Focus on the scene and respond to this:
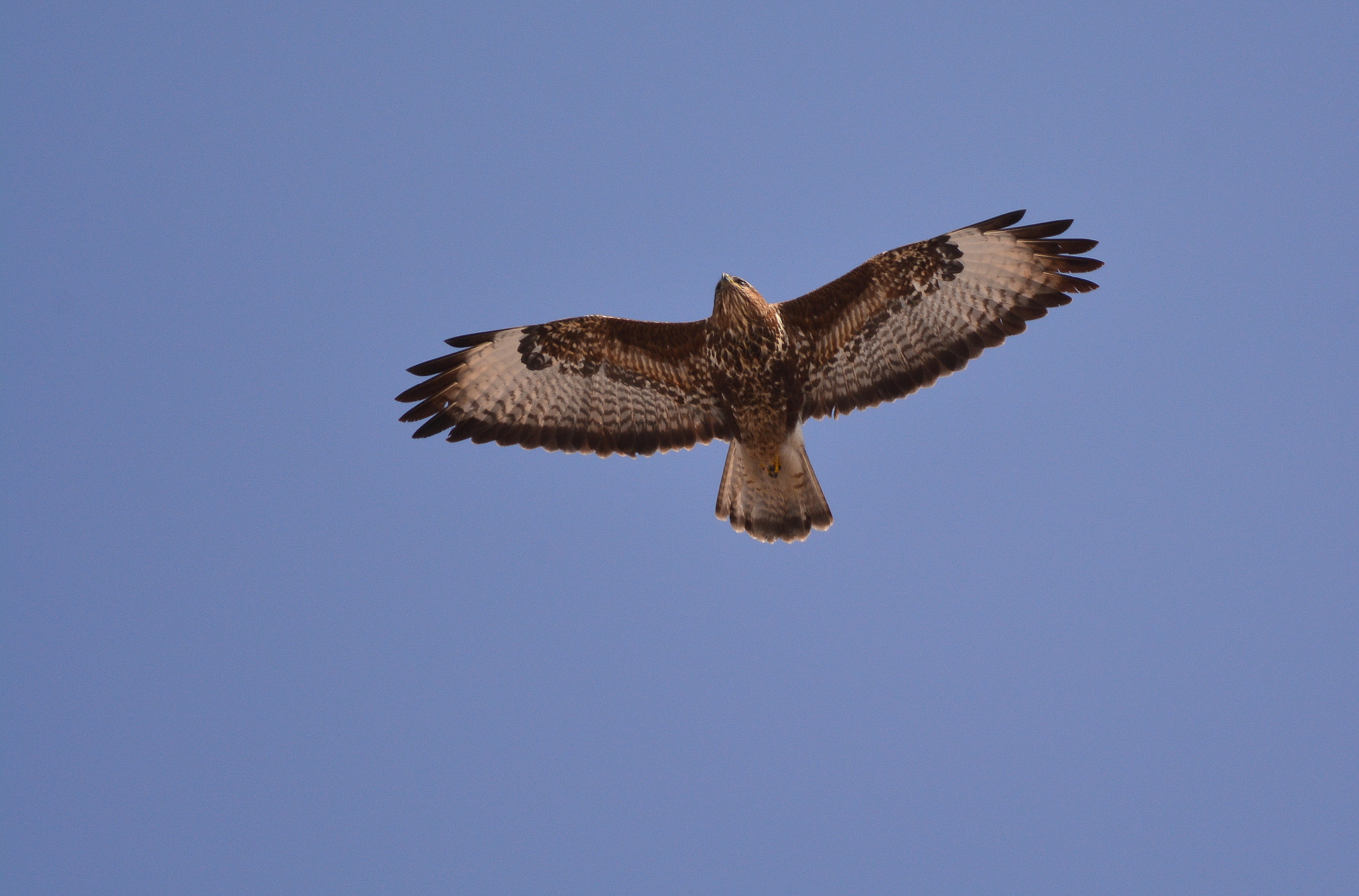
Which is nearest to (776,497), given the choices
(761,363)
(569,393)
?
(761,363)

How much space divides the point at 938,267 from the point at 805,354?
4.01ft

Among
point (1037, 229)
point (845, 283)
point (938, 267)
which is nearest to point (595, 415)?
point (845, 283)

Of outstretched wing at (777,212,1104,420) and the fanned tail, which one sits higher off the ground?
outstretched wing at (777,212,1104,420)

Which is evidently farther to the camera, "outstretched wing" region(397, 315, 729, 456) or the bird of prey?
"outstretched wing" region(397, 315, 729, 456)

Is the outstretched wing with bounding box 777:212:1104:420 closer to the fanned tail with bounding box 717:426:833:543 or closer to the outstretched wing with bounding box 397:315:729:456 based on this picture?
the fanned tail with bounding box 717:426:833:543

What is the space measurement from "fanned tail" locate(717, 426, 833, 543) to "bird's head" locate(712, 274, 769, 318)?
3.94 feet

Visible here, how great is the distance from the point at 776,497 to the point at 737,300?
179 centimetres

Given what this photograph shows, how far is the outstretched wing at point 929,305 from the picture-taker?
941 centimetres

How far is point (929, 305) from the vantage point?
964 cm

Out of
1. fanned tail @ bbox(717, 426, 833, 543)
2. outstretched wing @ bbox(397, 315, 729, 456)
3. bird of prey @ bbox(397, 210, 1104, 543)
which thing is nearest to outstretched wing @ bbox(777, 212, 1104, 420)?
bird of prey @ bbox(397, 210, 1104, 543)

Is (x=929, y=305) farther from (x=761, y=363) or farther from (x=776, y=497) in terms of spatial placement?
(x=776, y=497)

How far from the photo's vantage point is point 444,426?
9922 millimetres

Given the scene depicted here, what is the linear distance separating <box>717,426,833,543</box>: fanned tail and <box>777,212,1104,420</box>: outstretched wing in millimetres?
629

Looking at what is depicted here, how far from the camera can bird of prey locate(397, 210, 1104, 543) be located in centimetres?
947
